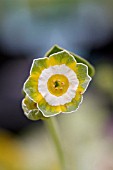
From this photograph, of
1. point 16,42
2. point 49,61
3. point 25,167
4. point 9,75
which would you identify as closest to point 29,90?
point 49,61

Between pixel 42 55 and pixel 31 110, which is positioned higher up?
pixel 42 55

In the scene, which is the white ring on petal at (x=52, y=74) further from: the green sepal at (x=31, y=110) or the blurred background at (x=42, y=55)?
the blurred background at (x=42, y=55)

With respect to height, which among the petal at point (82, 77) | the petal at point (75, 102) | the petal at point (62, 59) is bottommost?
the petal at point (75, 102)

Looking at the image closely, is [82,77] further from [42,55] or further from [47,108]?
[42,55]

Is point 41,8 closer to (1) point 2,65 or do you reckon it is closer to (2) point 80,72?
(1) point 2,65

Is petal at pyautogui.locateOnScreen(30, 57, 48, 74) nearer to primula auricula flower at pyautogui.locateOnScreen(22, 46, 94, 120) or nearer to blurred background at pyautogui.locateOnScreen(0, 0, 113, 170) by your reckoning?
primula auricula flower at pyautogui.locateOnScreen(22, 46, 94, 120)

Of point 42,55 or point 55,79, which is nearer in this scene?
point 55,79

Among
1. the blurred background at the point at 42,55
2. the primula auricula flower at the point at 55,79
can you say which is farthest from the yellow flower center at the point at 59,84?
the blurred background at the point at 42,55

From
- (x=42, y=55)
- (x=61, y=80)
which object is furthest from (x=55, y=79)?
(x=42, y=55)

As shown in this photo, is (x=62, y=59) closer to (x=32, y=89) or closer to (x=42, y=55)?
(x=32, y=89)
